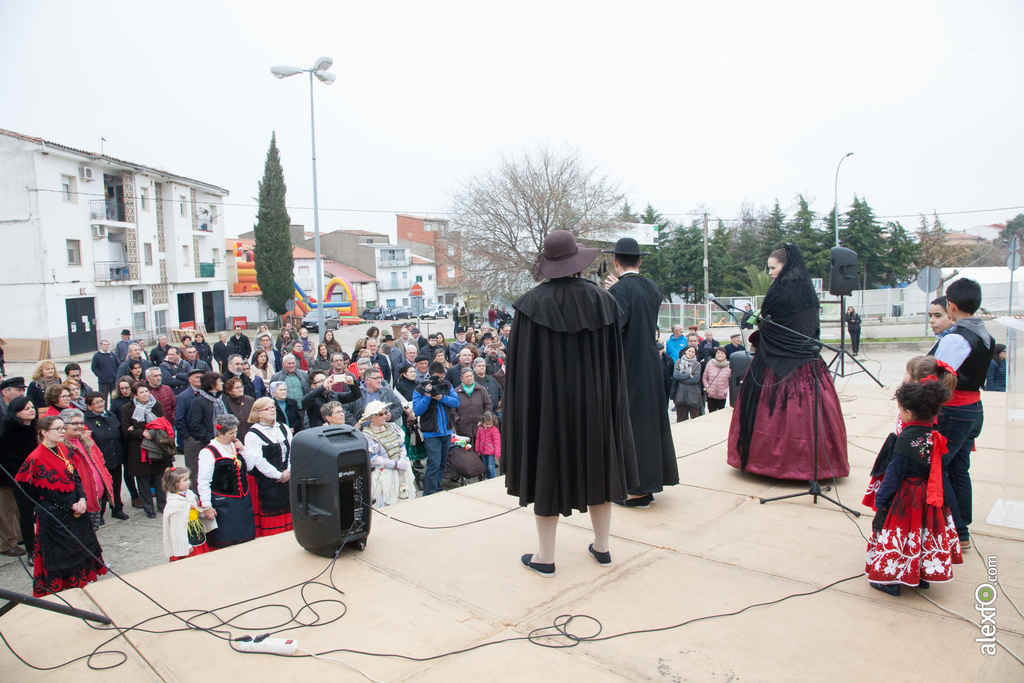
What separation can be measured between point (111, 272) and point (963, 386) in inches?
1449

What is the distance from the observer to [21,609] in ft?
11.3

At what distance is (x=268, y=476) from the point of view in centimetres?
559

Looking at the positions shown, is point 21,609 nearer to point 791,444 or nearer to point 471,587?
point 471,587

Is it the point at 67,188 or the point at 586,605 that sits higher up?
the point at 67,188

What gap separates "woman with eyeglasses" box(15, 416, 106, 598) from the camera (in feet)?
16.2

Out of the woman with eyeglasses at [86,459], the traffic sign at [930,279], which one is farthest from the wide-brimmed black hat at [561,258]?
the traffic sign at [930,279]

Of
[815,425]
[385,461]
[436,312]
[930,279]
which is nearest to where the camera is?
[815,425]

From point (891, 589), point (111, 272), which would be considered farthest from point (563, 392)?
point (111, 272)

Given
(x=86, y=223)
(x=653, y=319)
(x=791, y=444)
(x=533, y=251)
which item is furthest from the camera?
(x=86, y=223)

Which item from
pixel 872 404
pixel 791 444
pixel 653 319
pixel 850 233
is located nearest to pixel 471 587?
pixel 653 319

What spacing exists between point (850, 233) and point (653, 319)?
38.0m

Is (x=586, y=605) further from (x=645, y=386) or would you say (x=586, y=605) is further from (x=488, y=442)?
(x=488, y=442)

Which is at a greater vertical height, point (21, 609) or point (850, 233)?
point (850, 233)

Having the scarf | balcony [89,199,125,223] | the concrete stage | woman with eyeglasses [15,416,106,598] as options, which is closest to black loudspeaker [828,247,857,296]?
the concrete stage
